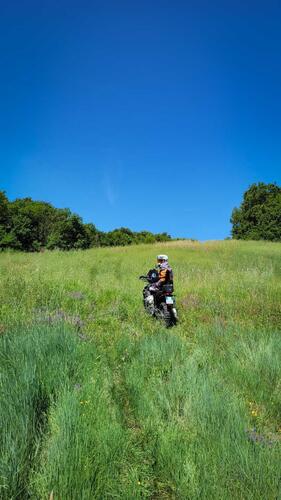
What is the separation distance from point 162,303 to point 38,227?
63535 millimetres

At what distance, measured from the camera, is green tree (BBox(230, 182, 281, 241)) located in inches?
2532

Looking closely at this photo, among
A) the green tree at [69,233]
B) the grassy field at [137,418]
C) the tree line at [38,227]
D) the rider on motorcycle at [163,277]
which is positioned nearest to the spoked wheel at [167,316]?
the rider on motorcycle at [163,277]

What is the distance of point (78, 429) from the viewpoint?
302cm

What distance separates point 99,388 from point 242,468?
78.2 inches

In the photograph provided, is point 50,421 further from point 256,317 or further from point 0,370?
point 256,317

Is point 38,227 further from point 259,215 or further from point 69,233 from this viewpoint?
point 259,215

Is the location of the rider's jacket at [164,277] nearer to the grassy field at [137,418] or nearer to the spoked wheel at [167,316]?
the spoked wheel at [167,316]

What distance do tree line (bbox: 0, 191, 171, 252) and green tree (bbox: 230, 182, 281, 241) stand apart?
2919cm

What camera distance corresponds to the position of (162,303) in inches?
393

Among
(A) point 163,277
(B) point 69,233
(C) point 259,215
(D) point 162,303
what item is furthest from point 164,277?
(C) point 259,215

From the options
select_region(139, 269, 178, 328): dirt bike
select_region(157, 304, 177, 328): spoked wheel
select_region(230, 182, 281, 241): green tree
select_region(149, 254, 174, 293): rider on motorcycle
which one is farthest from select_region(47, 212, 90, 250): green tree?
select_region(157, 304, 177, 328): spoked wheel

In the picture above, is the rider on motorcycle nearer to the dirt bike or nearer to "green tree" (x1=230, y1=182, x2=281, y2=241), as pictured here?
the dirt bike

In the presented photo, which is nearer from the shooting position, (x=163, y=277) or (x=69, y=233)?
(x=163, y=277)

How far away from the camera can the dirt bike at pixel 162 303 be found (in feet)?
31.9
